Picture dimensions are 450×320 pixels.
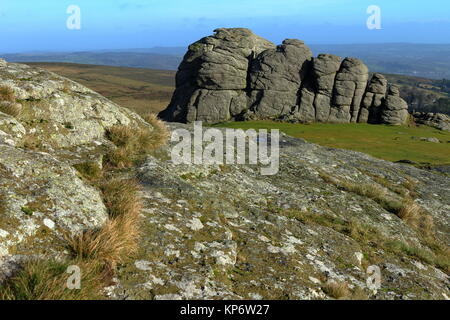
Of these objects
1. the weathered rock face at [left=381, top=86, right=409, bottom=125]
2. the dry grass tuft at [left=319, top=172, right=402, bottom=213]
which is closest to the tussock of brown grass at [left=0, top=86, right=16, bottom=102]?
the dry grass tuft at [left=319, top=172, right=402, bottom=213]

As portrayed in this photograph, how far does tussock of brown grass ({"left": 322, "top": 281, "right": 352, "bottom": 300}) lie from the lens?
568 centimetres

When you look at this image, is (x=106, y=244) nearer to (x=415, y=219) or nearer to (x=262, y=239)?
(x=262, y=239)

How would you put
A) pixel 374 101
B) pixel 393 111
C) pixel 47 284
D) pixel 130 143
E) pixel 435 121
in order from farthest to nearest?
pixel 435 121
pixel 374 101
pixel 393 111
pixel 130 143
pixel 47 284

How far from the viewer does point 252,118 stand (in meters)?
78.5

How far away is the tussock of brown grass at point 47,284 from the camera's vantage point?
3984 mm

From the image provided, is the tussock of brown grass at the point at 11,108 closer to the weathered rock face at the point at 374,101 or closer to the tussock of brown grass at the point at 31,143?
the tussock of brown grass at the point at 31,143

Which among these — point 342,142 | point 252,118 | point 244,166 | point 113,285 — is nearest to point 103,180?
point 113,285

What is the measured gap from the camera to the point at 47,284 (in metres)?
4.05

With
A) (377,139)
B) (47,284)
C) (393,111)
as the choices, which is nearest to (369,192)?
(47,284)

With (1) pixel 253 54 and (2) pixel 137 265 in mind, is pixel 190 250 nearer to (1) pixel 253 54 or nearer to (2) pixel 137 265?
(2) pixel 137 265

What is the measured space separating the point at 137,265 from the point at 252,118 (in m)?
74.6

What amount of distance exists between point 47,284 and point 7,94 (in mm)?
7336

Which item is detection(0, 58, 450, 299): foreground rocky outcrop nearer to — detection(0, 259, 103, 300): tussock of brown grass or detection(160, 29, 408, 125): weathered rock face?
detection(0, 259, 103, 300): tussock of brown grass

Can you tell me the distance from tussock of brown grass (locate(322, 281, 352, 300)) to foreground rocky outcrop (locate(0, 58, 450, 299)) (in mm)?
23
